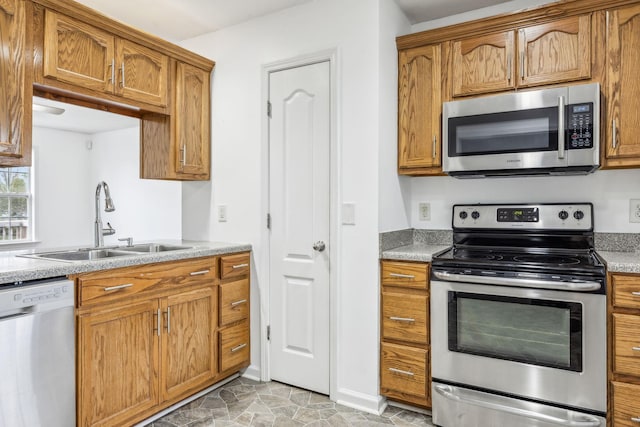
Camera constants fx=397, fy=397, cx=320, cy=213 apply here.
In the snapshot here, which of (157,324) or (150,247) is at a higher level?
(150,247)

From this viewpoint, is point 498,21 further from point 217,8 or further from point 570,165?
point 217,8

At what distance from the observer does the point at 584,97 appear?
2.02 meters

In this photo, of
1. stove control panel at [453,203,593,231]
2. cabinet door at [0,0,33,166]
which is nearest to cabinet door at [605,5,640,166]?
stove control panel at [453,203,593,231]

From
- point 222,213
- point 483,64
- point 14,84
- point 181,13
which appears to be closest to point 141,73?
point 181,13

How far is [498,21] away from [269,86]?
144 cm

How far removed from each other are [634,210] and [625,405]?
1.07m

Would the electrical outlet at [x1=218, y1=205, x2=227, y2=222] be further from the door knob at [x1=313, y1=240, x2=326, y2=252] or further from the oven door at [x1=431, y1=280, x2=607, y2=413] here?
the oven door at [x1=431, y1=280, x2=607, y2=413]

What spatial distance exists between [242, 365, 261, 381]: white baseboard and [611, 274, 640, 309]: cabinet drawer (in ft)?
6.88

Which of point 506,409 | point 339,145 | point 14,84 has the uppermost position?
point 14,84

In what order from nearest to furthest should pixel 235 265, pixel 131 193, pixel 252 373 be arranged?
pixel 235 265, pixel 252 373, pixel 131 193

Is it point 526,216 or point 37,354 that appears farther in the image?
point 526,216

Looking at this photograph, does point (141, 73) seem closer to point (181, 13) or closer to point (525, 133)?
point (181, 13)

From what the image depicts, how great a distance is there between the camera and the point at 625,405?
1779 mm

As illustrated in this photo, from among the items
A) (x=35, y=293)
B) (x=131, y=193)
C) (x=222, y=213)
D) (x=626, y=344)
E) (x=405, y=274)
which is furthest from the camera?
(x=131, y=193)
